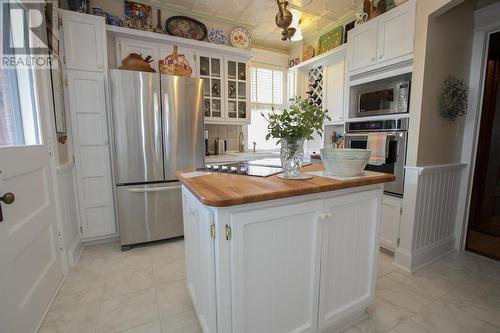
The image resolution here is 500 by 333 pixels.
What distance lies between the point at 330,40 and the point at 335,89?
0.73 metres

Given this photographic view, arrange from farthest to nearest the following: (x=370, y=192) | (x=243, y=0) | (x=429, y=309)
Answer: (x=243, y=0) < (x=429, y=309) < (x=370, y=192)

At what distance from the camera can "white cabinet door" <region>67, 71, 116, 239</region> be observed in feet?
7.57

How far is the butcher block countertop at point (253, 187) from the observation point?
88cm

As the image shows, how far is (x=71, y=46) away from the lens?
2.23 metres

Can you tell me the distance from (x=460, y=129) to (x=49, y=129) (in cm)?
371

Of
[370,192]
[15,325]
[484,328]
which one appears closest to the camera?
[15,325]

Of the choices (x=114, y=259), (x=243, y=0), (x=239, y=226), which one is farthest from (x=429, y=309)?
(x=243, y=0)

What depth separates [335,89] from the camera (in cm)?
321

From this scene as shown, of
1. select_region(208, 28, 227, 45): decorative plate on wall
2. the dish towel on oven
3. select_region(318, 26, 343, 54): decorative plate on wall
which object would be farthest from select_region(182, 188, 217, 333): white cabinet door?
select_region(318, 26, 343, 54): decorative plate on wall

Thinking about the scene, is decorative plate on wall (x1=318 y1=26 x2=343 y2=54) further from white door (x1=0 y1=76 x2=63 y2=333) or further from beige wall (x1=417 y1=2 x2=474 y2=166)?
white door (x1=0 y1=76 x2=63 y2=333)

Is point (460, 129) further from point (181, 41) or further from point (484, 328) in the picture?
point (181, 41)

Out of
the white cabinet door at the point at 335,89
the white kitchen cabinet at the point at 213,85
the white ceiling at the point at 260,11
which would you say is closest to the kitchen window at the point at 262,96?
the white ceiling at the point at 260,11

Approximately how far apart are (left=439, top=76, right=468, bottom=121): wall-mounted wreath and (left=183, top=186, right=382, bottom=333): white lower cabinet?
137 centimetres

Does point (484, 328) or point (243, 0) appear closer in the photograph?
point (484, 328)
